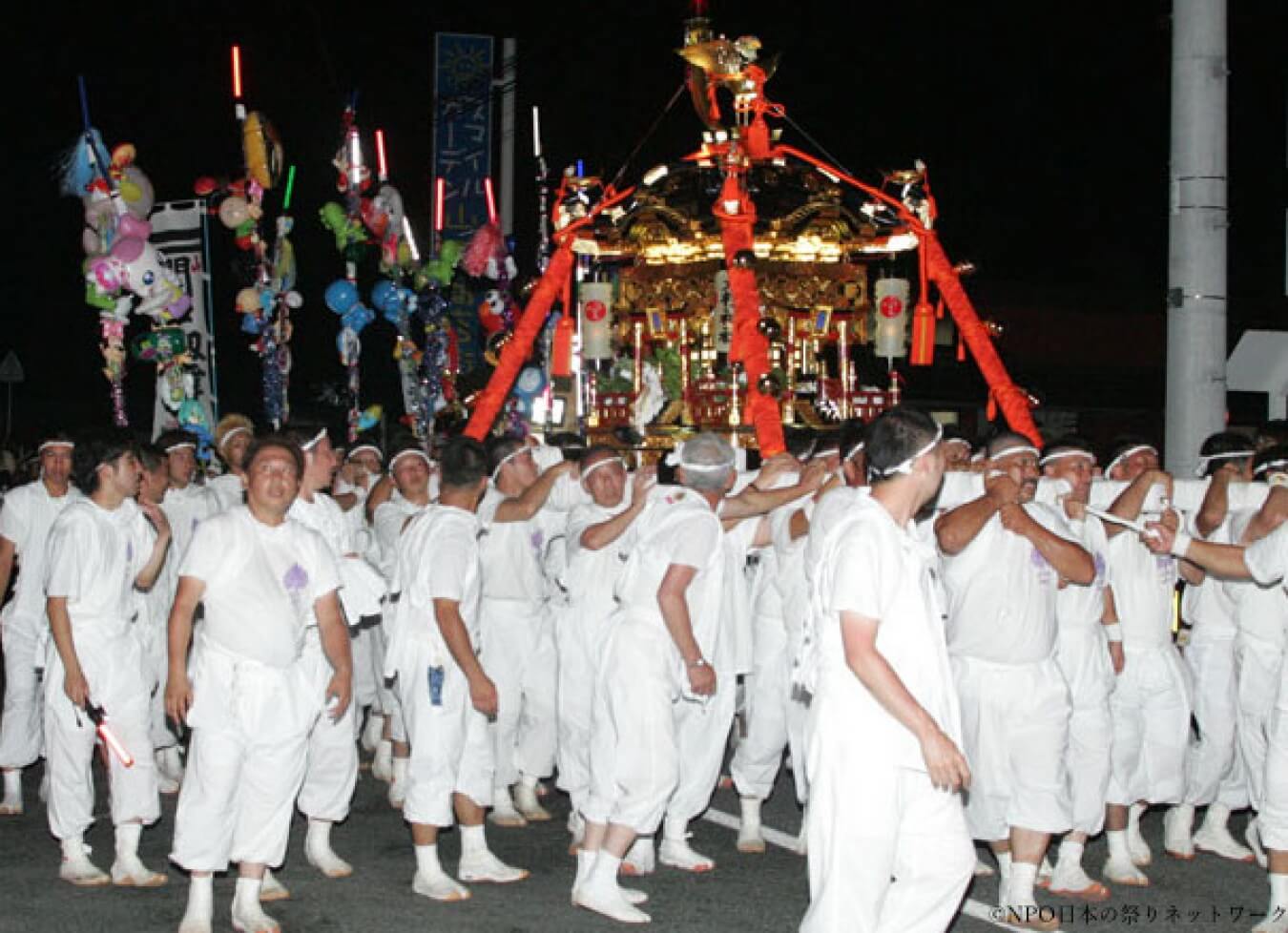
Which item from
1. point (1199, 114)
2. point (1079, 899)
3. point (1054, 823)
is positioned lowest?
point (1079, 899)

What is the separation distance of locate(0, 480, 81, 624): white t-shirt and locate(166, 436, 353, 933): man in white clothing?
3.00 m

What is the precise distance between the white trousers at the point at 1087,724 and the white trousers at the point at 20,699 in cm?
565

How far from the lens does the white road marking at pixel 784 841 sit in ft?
21.3

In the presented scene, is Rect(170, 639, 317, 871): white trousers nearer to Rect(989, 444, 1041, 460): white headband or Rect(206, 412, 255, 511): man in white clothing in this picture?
Rect(206, 412, 255, 511): man in white clothing

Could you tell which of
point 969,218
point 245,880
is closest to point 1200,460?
point 245,880

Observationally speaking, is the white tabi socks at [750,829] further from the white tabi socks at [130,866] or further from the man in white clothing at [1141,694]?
the white tabi socks at [130,866]

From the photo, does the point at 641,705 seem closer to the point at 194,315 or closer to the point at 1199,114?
the point at 1199,114

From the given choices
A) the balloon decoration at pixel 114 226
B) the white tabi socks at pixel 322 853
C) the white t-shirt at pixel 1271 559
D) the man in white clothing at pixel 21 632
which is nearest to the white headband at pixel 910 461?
the white t-shirt at pixel 1271 559

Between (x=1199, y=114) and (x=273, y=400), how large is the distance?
9695 millimetres

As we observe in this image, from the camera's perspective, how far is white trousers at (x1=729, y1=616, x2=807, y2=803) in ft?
26.3

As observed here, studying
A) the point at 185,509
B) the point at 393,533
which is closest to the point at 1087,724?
the point at 393,533

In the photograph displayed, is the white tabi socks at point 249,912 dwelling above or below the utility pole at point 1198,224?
below

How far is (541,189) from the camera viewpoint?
53.4ft

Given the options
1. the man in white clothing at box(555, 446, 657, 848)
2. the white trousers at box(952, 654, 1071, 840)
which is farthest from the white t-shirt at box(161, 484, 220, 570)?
the white trousers at box(952, 654, 1071, 840)
